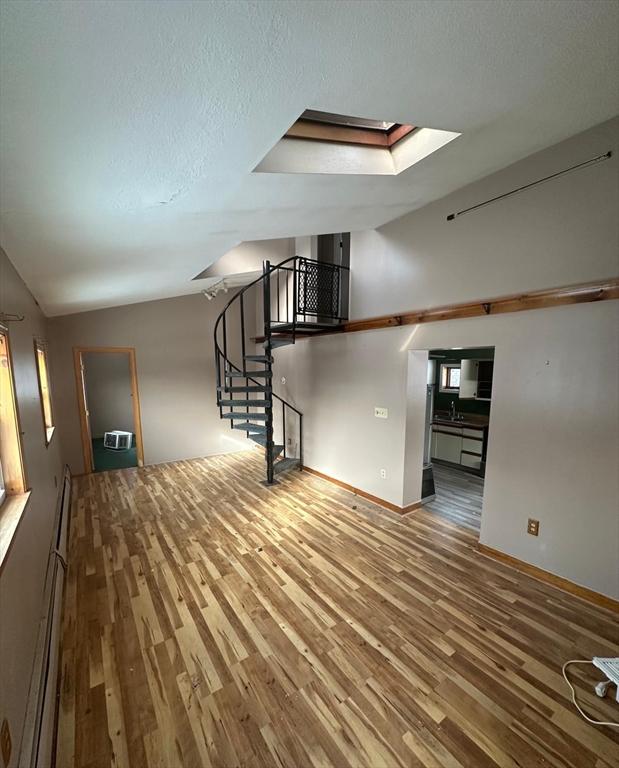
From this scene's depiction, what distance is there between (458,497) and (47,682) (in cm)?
417

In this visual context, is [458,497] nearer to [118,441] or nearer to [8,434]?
[8,434]

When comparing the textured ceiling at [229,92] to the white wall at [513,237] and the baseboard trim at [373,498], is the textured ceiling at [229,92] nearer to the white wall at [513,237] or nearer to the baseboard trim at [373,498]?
the white wall at [513,237]

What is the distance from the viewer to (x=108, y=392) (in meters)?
7.52

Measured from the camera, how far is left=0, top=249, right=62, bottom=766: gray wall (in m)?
1.26

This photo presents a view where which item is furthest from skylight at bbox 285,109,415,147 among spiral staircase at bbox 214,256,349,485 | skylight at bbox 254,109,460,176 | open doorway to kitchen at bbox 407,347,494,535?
open doorway to kitchen at bbox 407,347,494,535

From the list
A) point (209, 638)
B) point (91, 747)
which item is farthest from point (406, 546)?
point (91, 747)

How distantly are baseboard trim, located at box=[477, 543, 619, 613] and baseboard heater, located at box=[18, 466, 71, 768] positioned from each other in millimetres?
3171

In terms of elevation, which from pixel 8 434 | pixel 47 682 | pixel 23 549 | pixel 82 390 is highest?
pixel 8 434

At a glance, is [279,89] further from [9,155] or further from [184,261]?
[184,261]

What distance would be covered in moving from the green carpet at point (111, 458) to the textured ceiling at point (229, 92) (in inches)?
174

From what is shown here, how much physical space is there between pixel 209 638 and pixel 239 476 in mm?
3036

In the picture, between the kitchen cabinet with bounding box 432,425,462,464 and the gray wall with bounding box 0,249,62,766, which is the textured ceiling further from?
the kitchen cabinet with bounding box 432,425,462,464

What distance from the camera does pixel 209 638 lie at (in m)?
1.98

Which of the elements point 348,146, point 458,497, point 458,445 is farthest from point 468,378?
point 348,146
